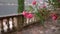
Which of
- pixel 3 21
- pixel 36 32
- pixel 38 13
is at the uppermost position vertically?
pixel 38 13

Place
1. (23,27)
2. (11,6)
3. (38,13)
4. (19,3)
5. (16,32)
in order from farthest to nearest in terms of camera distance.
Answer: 1. (11,6)
2. (19,3)
3. (23,27)
4. (16,32)
5. (38,13)

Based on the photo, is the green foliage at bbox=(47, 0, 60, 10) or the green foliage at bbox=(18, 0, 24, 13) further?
the green foliage at bbox=(18, 0, 24, 13)

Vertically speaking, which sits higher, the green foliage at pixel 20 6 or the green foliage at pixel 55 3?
the green foliage at pixel 55 3

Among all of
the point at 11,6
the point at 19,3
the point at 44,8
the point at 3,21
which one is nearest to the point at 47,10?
the point at 44,8

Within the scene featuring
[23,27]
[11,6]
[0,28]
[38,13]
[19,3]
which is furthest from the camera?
[11,6]

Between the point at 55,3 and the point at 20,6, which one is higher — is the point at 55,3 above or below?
above

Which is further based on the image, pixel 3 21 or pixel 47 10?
pixel 3 21

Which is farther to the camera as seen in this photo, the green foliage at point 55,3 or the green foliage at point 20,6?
the green foliage at point 20,6

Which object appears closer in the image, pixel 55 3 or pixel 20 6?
pixel 55 3

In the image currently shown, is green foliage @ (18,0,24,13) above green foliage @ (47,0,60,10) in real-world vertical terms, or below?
below

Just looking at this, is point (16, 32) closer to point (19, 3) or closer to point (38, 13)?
point (19, 3)

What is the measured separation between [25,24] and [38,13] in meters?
2.20

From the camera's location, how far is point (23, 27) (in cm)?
477

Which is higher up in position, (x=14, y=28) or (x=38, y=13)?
(x=38, y=13)
